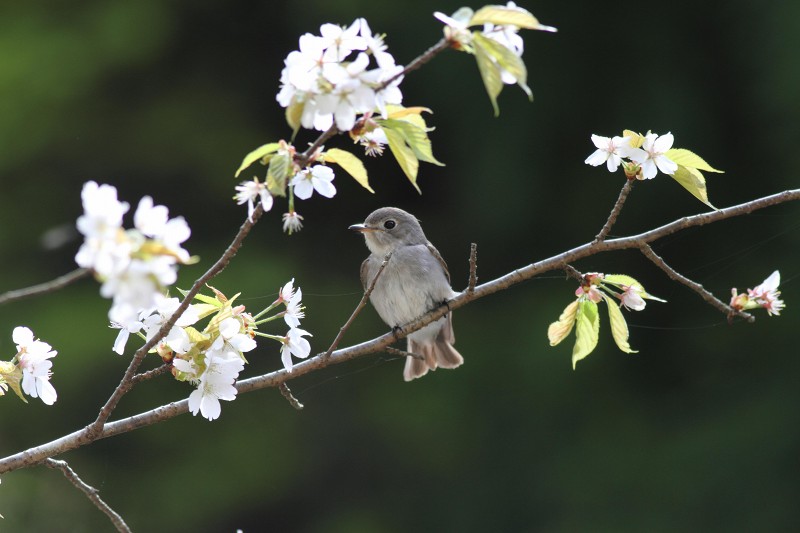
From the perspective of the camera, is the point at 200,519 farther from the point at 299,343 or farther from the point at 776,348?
the point at 299,343

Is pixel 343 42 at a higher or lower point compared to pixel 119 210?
higher

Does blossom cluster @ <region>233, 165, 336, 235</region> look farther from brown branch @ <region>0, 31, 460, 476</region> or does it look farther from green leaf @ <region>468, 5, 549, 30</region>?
green leaf @ <region>468, 5, 549, 30</region>

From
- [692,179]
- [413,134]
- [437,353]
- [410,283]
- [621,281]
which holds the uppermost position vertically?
[410,283]

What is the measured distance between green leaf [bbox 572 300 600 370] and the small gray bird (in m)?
1.60

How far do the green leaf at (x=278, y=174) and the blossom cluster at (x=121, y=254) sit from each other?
0.28 metres

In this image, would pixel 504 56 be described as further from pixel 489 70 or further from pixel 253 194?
pixel 253 194

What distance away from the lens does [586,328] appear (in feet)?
6.47

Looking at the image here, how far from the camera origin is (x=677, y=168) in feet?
6.10

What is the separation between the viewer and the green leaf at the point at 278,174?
4.65 ft

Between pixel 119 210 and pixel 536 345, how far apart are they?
5.26 metres

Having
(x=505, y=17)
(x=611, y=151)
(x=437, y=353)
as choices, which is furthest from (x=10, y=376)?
(x=437, y=353)

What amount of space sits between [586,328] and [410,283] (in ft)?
5.89

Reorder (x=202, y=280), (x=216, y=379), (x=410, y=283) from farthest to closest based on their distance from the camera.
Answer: (x=410, y=283), (x=216, y=379), (x=202, y=280)

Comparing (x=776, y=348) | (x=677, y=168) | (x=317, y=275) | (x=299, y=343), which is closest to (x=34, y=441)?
(x=317, y=275)
